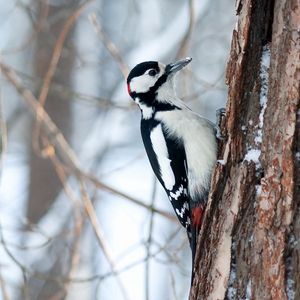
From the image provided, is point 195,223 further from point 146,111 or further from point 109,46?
point 109,46

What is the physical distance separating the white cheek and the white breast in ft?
0.91

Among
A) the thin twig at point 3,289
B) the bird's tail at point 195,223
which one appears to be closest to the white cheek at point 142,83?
the bird's tail at point 195,223

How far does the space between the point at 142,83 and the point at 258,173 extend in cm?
120

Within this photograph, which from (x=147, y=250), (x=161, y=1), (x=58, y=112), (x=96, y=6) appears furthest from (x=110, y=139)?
(x=147, y=250)

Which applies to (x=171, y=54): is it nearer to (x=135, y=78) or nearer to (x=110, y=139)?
(x=110, y=139)

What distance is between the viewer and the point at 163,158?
354cm

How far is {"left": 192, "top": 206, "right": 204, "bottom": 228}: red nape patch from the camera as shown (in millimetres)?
3275

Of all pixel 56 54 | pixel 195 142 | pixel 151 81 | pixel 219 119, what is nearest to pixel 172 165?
pixel 195 142

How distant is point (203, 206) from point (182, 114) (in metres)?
0.44

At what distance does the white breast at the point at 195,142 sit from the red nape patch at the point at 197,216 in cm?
6

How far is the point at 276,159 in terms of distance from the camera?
8.86 ft

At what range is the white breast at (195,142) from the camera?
333 cm

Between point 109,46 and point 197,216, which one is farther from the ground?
point 109,46

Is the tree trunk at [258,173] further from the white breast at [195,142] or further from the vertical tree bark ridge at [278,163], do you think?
the white breast at [195,142]
